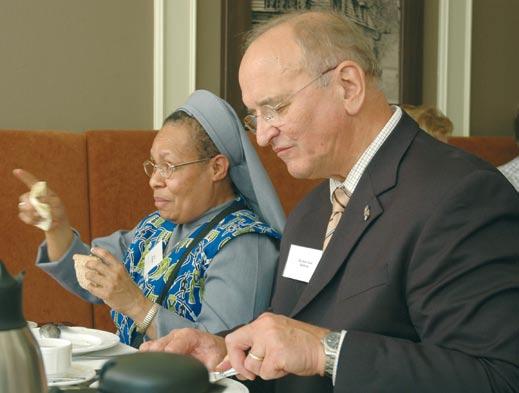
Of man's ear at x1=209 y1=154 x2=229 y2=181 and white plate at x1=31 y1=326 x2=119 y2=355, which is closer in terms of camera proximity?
white plate at x1=31 y1=326 x2=119 y2=355

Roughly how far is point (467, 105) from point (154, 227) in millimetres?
2412

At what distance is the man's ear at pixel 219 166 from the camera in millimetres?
2758

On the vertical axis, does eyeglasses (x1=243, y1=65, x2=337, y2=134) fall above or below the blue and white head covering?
above

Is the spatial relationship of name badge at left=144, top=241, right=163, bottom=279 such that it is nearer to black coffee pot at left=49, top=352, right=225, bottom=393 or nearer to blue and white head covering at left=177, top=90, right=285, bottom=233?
blue and white head covering at left=177, top=90, right=285, bottom=233

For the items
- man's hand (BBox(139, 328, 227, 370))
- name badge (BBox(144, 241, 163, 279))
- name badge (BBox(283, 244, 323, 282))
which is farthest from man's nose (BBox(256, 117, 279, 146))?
name badge (BBox(144, 241, 163, 279))

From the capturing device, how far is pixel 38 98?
12.2ft

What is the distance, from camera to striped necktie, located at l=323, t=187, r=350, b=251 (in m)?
2.04

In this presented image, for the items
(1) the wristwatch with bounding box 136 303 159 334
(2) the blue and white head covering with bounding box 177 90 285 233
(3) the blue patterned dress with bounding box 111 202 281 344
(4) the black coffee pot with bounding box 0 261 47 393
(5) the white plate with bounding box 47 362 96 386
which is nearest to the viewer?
(4) the black coffee pot with bounding box 0 261 47 393

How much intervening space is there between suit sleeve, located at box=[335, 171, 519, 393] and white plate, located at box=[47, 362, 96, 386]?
0.45 meters

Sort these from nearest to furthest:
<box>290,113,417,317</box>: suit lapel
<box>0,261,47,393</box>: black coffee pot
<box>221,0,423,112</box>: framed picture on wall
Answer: <box>0,261,47,393</box>: black coffee pot, <box>290,113,417,317</box>: suit lapel, <box>221,0,423,112</box>: framed picture on wall

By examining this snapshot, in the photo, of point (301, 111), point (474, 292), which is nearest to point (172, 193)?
point (301, 111)

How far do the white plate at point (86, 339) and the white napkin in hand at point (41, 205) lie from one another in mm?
706

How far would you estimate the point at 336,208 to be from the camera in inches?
81.3

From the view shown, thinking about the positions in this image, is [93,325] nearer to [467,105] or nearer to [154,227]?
[154,227]
